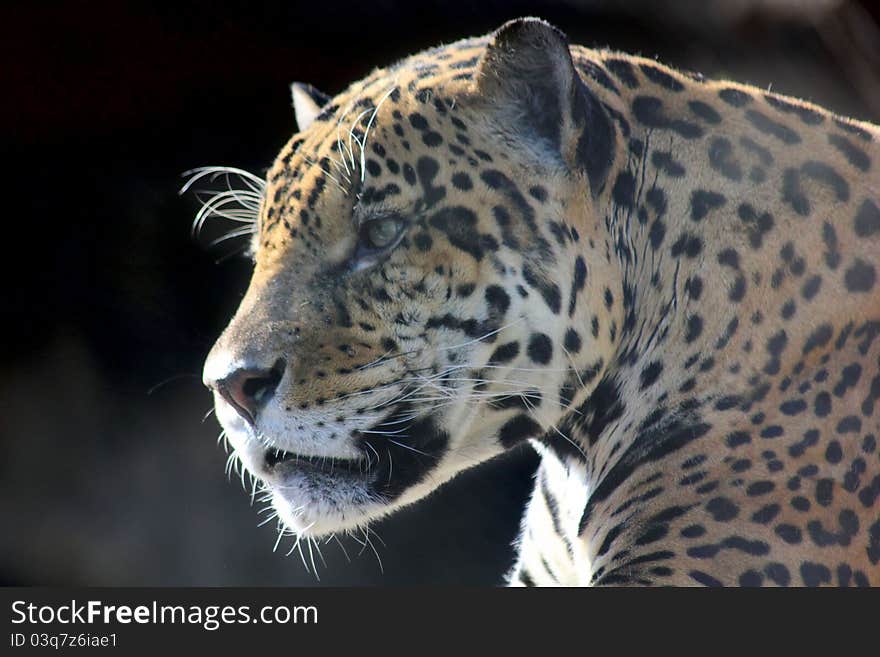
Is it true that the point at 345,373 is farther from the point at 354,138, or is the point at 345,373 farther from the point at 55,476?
the point at 55,476

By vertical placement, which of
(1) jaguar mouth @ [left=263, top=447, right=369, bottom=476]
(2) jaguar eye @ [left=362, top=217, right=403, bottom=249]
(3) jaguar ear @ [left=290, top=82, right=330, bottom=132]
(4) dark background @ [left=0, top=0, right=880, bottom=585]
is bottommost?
(1) jaguar mouth @ [left=263, top=447, right=369, bottom=476]

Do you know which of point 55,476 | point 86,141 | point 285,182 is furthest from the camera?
point 55,476

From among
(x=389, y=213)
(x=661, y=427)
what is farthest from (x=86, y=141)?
(x=661, y=427)

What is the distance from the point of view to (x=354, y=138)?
2.49 metres

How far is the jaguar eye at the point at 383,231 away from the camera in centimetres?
242

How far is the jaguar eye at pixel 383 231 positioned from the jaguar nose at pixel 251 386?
0.32 meters

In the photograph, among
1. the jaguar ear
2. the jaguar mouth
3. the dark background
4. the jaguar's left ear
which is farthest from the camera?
the dark background

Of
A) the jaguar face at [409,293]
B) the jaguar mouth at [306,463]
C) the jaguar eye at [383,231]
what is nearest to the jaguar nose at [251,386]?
the jaguar face at [409,293]

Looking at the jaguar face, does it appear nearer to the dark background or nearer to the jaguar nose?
the jaguar nose

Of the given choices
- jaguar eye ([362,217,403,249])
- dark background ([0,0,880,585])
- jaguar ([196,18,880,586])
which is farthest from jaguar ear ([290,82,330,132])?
dark background ([0,0,880,585])

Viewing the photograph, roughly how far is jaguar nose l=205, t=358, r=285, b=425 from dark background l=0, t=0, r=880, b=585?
1554 mm

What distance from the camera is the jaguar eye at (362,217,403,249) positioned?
2.42m

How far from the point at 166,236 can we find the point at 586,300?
2621 millimetres

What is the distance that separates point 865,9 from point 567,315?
167cm
